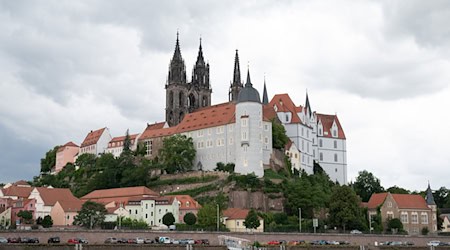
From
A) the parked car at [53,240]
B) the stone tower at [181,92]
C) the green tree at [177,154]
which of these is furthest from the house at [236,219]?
the stone tower at [181,92]

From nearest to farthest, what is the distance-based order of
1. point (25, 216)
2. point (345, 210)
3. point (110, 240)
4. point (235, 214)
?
point (110, 240), point (25, 216), point (345, 210), point (235, 214)

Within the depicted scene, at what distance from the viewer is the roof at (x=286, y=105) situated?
120812mm

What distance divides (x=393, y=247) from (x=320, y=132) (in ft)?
170

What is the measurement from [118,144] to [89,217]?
174ft

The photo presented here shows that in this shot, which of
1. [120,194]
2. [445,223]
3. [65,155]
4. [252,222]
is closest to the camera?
[252,222]

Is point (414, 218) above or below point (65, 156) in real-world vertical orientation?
below

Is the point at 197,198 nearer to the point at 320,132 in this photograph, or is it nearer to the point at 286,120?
the point at 286,120

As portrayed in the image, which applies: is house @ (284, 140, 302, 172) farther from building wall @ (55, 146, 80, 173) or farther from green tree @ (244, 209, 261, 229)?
building wall @ (55, 146, 80, 173)

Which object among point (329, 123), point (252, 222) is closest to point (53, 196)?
point (252, 222)

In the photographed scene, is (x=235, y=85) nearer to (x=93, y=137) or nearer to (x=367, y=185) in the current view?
(x=93, y=137)

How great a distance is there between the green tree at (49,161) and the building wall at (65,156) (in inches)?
158

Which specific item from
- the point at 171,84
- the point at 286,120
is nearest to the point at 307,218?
the point at 286,120

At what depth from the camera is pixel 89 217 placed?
84250mm

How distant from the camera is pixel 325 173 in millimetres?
123500
